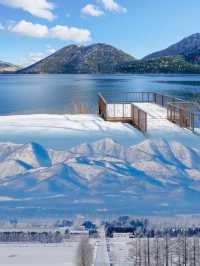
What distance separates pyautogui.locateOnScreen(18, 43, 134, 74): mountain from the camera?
8894 centimetres

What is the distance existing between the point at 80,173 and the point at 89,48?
284 feet

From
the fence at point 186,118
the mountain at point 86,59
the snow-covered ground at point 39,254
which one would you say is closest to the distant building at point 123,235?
the snow-covered ground at point 39,254

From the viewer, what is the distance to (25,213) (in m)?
4.42

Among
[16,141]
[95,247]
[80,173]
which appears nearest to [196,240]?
[95,247]

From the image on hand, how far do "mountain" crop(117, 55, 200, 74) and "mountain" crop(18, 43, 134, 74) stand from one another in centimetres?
368

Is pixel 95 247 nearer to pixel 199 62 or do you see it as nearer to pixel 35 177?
pixel 35 177

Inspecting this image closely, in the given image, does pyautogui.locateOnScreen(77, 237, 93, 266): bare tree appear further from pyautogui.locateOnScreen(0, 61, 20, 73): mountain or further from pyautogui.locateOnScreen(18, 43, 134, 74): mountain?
pyautogui.locateOnScreen(0, 61, 20, 73): mountain

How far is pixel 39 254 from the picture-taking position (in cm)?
337

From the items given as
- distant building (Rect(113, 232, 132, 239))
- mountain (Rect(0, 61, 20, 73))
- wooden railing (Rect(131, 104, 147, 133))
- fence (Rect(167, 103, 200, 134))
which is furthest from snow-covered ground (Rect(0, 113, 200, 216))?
mountain (Rect(0, 61, 20, 73))

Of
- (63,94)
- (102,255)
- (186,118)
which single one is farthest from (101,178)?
(63,94)

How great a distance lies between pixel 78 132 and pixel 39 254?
15.0 ft

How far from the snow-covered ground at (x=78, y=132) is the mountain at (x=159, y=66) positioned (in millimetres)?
70936

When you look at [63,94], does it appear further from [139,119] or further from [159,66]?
[159,66]

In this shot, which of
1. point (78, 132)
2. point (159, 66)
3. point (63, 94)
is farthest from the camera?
point (159, 66)
